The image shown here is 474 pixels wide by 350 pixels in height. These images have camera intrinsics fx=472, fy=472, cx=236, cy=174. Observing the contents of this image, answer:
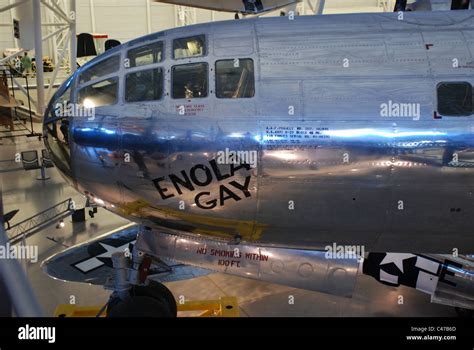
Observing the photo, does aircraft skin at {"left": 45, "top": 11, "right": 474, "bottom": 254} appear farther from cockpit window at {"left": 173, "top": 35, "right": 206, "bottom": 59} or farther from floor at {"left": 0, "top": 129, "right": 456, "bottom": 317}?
floor at {"left": 0, "top": 129, "right": 456, "bottom": 317}

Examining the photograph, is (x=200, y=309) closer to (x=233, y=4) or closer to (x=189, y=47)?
(x=189, y=47)

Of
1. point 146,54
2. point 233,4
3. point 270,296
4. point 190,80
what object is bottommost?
point 270,296

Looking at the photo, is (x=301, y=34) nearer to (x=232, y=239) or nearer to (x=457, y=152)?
(x=457, y=152)

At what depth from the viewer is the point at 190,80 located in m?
6.27

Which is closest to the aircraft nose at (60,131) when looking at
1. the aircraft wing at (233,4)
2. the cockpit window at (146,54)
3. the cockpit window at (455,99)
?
the cockpit window at (146,54)

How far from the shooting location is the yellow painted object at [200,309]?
9.38 meters

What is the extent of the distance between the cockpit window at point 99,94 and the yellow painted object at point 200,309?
4763 mm

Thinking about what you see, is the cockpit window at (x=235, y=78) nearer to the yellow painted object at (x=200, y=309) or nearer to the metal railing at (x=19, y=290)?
the metal railing at (x=19, y=290)

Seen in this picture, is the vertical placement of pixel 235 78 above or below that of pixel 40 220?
above

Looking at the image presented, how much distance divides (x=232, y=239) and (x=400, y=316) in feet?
18.1

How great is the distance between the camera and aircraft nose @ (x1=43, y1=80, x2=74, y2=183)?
650 cm

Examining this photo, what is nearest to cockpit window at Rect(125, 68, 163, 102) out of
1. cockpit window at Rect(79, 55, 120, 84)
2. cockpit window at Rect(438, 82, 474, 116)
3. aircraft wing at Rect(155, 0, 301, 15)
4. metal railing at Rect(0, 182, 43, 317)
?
cockpit window at Rect(79, 55, 120, 84)

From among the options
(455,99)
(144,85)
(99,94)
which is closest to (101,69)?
(99,94)

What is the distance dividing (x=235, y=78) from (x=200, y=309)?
17.6 feet
